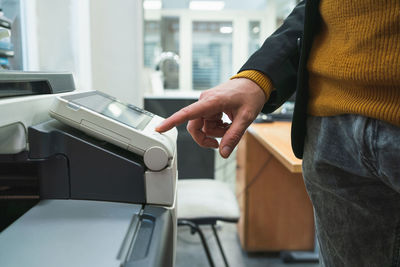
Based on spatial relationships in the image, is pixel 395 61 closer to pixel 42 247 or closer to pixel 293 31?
pixel 293 31

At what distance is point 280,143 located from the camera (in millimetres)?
1396

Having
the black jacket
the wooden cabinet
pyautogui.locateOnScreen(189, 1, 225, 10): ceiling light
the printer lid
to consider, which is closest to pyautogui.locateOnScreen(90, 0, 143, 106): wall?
the wooden cabinet

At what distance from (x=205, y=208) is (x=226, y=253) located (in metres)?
0.78

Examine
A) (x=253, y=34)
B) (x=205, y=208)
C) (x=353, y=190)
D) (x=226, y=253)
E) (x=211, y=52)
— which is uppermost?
(x=253, y=34)

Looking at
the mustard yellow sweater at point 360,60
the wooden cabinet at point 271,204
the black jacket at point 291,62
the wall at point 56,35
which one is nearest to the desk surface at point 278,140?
the wooden cabinet at point 271,204

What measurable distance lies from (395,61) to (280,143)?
107cm

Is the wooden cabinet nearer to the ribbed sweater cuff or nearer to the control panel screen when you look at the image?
the control panel screen

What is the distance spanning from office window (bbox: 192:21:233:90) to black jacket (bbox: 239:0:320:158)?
14.3 feet

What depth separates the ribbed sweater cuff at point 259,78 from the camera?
556 mm

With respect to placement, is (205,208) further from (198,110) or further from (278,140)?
(198,110)

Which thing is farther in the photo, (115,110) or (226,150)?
(115,110)

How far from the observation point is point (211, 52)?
5004 millimetres

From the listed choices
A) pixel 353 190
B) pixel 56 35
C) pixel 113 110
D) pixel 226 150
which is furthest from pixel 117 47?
pixel 353 190

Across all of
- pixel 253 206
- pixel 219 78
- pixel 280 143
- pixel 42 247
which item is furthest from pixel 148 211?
pixel 219 78
